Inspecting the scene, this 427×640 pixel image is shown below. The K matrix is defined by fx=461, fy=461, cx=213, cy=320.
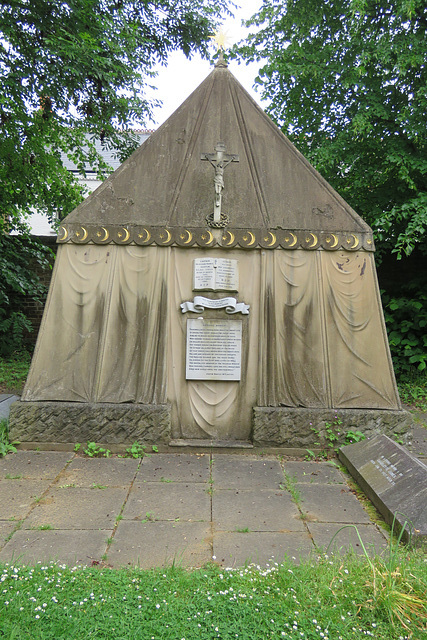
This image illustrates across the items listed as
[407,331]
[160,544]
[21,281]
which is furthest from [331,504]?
[21,281]

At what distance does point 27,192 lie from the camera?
9.34 metres

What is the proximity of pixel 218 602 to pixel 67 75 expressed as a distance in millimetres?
7437

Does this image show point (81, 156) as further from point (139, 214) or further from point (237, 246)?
point (237, 246)

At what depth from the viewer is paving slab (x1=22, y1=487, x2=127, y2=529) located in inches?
133

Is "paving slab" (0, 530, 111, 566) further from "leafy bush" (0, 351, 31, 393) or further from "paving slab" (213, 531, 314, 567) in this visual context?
"leafy bush" (0, 351, 31, 393)

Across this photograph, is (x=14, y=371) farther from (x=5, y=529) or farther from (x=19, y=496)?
(x=5, y=529)

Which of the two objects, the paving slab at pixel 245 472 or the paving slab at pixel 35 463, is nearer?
the paving slab at pixel 245 472

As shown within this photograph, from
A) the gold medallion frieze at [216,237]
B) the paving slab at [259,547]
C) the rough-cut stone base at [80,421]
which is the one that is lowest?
the paving slab at [259,547]

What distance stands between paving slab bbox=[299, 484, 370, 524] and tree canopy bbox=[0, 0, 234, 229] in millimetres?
6395

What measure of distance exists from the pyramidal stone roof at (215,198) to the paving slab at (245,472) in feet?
7.79

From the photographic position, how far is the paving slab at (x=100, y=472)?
4180 mm

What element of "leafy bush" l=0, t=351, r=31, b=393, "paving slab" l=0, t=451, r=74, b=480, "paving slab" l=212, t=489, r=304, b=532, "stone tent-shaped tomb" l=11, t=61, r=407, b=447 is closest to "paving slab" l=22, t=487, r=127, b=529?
"paving slab" l=0, t=451, r=74, b=480

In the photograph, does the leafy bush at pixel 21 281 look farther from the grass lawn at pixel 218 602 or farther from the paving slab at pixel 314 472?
the grass lawn at pixel 218 602

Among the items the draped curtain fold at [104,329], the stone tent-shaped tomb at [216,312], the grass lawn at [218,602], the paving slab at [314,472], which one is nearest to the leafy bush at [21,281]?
the draped curtain fold at [104,329]
